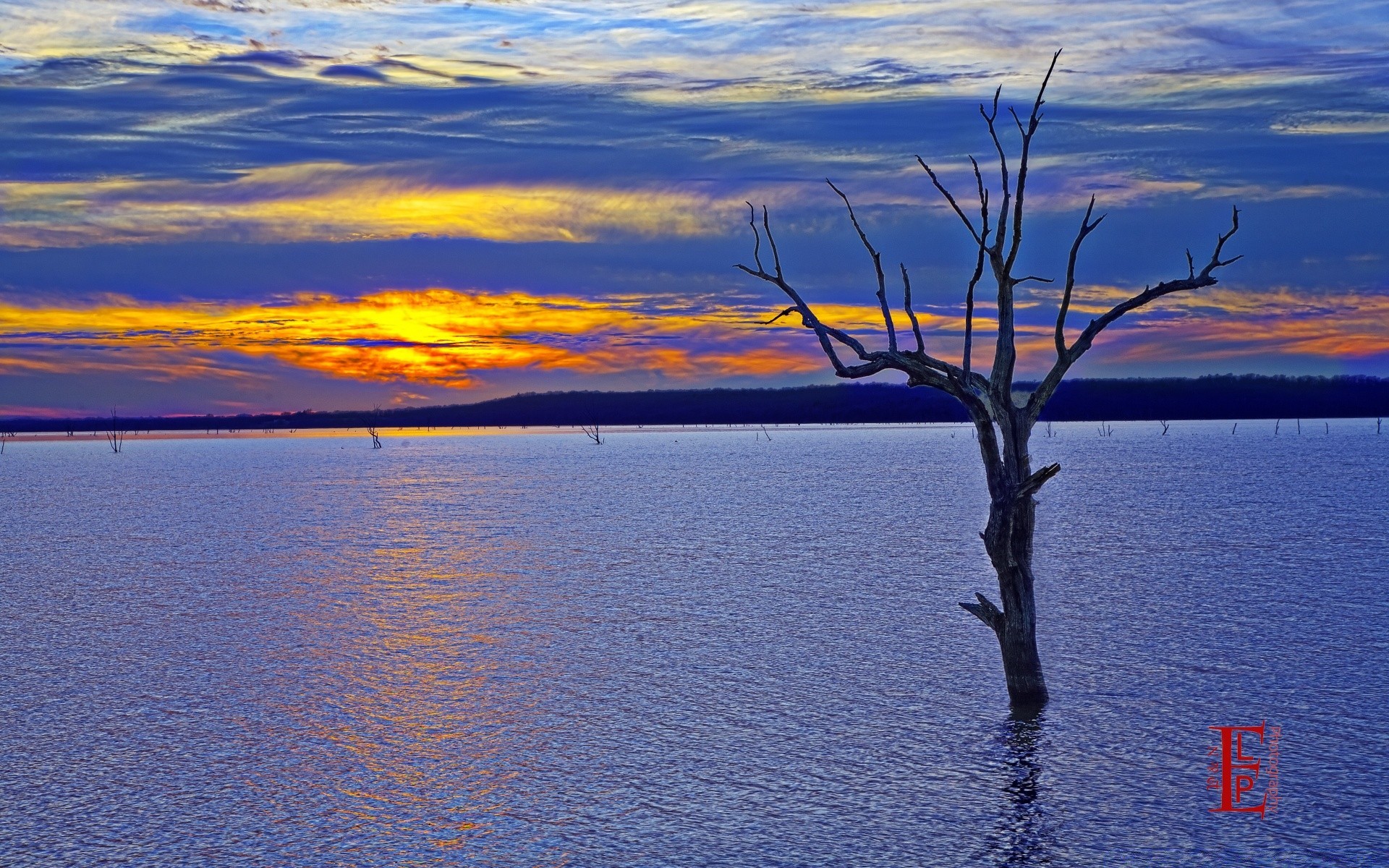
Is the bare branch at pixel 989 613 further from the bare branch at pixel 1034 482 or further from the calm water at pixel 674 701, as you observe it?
the bare branch at pixel 1034 482

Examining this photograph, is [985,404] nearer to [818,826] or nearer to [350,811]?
[818,826]

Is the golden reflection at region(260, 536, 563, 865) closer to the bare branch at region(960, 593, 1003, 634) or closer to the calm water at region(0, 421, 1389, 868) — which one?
the calm water at region(0, 421, 1389, 868)

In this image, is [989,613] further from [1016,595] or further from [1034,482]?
[1034,482]

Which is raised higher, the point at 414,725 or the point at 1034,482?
the point at 1034,482

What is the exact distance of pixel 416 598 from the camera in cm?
2639

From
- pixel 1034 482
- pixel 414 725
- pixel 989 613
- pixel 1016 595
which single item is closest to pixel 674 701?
pixel 414 725

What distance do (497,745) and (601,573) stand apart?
1593 cm

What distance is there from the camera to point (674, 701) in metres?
16.6

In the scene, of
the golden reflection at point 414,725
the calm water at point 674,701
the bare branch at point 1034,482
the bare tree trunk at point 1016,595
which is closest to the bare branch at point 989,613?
the bare tree trunk at point 1016,595

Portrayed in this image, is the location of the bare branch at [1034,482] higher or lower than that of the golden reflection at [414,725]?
higher

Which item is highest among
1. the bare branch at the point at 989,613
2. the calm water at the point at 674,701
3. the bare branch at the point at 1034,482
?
the bare branch at the point at 1034,482

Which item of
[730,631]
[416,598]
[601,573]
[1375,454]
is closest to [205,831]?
[730,631]

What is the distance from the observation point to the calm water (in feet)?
37.8

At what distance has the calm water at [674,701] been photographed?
11.5m
